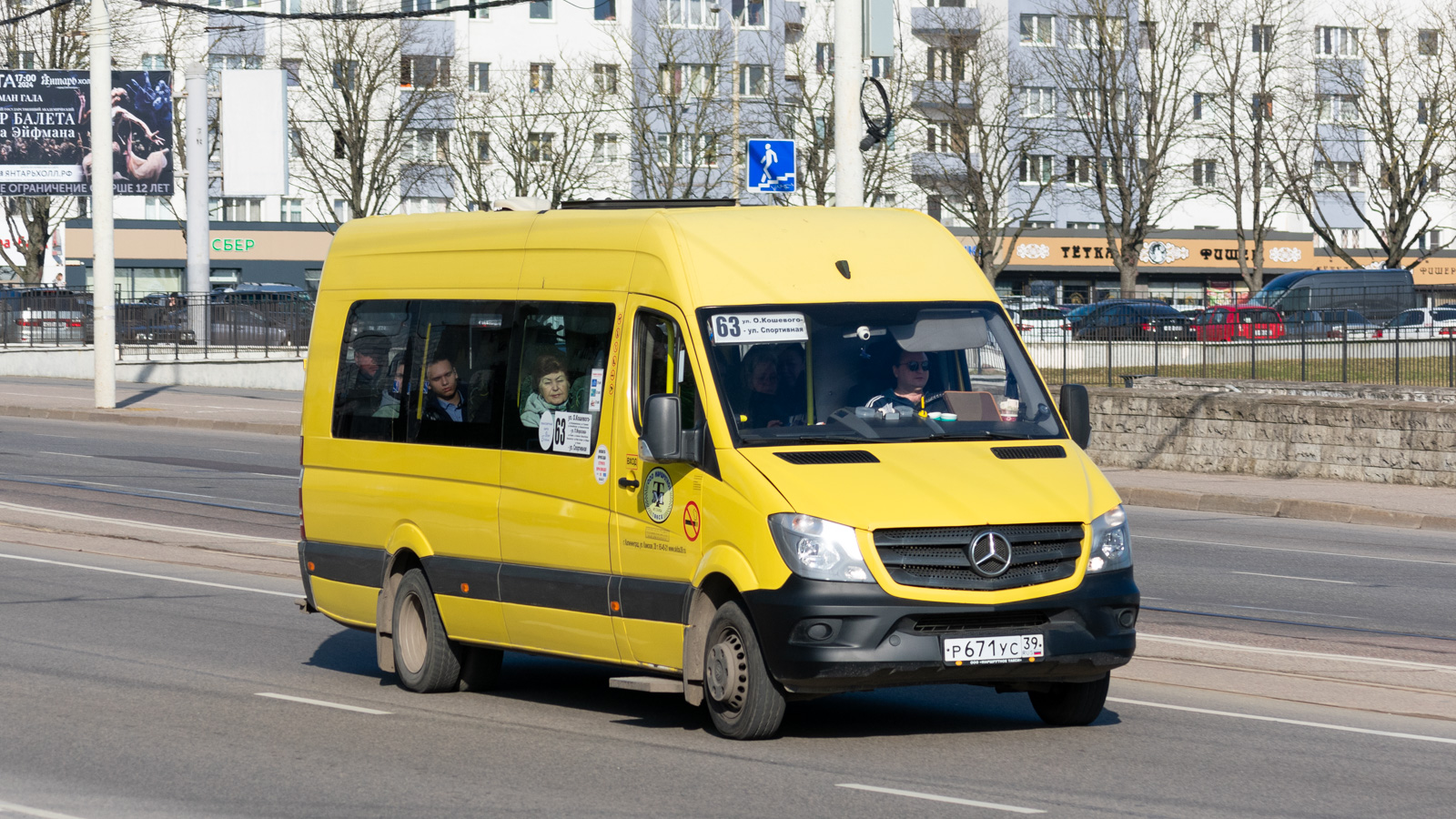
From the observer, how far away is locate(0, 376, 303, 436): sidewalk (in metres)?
33.9

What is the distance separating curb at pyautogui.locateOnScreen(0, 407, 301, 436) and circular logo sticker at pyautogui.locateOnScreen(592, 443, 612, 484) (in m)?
24.5

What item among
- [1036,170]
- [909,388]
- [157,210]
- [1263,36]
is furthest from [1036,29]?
[909,388]

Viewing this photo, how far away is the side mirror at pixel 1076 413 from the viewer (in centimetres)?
858

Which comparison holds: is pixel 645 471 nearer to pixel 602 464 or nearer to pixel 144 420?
pixel 602 464

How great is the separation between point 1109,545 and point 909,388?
113 centimetres

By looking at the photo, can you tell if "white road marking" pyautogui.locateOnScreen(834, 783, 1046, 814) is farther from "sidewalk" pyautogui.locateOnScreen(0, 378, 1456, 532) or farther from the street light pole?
the street light pole

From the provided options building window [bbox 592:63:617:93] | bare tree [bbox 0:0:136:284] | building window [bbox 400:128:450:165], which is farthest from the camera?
building window [bbox 400:128:450:165]

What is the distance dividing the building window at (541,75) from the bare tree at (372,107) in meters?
3.51

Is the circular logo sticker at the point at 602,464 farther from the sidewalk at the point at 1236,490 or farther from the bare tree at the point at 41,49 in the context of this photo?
the bare tree at the point at 41,49

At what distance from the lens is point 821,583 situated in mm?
7426

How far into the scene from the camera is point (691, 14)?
7800cm

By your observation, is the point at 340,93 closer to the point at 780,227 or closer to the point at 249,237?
the point at 249,237

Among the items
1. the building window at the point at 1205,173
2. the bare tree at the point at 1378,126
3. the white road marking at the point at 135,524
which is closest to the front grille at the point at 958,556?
the white road marking at the point at 135,524

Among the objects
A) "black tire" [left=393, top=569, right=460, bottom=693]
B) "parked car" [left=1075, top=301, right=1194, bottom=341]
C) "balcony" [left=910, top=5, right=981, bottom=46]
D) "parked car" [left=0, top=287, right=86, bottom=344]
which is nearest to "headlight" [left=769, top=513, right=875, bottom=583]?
"black tire" [left=393, top=569, right=460, bottom=693]
